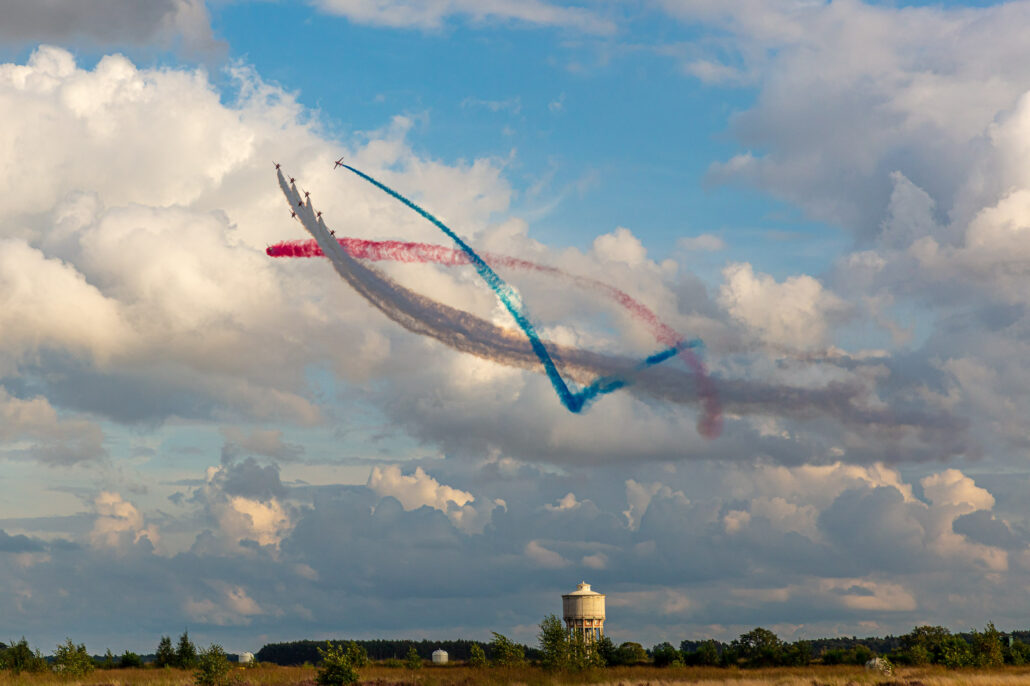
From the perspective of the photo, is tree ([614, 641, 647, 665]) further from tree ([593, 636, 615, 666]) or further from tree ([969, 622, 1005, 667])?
tree ([969, 622, 1005, 667])

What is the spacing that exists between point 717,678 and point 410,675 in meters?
33.3

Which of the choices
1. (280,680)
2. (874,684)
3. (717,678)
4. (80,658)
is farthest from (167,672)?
(874,684)

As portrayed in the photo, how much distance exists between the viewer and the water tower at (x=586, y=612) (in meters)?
153

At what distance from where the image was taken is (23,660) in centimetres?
11519

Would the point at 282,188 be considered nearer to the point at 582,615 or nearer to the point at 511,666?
the point at 511,666

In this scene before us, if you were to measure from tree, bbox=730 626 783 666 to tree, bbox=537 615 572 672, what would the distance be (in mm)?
40597

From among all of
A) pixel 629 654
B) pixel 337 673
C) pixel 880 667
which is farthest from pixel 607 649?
pixel 337 673

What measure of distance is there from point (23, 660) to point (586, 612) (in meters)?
79.4

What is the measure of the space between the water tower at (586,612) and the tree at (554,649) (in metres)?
47.2

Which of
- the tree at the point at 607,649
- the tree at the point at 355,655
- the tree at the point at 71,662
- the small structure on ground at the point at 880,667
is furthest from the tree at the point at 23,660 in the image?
the small structure on ground at the point at 880,667

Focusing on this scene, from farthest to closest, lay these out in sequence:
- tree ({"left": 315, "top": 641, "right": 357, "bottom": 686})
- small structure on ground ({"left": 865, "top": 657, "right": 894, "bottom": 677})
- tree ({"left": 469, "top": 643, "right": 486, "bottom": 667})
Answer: tree ({"left": 469, "top": 643, "right": 486, "bottom": 667}), small structure on ground ({"left": 865, "top": 657, "right": 894, "bottom": 677}), tree ({"left": 315, "top": 641, "right": 357, "bottom": 686})

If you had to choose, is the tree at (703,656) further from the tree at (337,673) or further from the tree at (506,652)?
the tree at (337,673)

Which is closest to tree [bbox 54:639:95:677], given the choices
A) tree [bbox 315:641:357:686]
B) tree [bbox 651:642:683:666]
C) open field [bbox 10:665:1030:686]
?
open field [bbox 10:665:1030:686]

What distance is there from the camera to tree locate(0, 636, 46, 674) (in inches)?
4491
